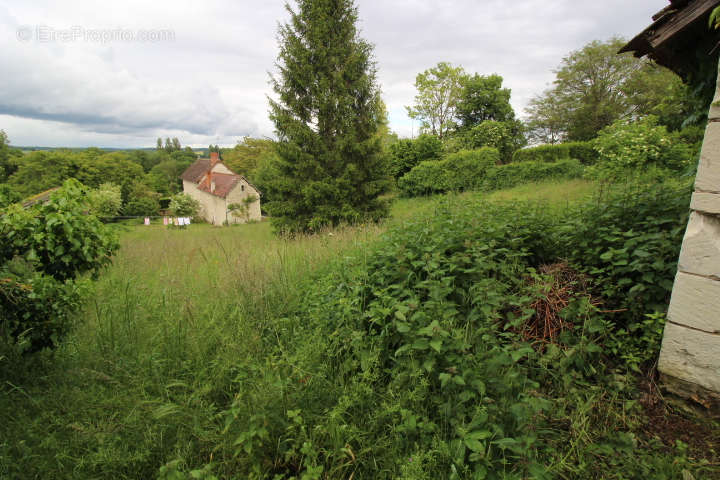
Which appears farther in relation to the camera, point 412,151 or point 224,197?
point 224,197

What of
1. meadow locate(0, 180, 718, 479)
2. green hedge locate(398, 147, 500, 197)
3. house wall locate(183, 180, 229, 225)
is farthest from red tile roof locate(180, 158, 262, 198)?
meadow locate(0, 180, 718, 479)

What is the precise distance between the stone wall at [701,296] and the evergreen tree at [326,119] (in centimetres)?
1049

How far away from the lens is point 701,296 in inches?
90.4

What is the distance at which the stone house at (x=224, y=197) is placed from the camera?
39062mm

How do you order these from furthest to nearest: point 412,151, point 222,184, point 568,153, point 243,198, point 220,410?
point 222,184
point 243,198
point 412,151
point 568,153
point 220,410

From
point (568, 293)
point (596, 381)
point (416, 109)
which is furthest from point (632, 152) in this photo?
point (416, 109)

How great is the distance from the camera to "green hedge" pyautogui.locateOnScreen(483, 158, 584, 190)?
15734 mm

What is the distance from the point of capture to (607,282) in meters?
3.11

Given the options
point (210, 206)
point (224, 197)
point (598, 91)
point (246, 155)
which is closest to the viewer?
point (598, 91)

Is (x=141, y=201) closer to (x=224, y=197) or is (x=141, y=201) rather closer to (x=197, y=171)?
(x=197, y=171)

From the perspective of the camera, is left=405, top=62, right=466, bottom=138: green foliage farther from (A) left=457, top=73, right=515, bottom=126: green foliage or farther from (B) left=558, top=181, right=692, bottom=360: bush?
(B) left=558, top=181, right=692, bottom=360: bush

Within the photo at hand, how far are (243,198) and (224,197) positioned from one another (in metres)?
2.24

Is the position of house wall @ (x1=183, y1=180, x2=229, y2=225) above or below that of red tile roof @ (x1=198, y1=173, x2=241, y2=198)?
below

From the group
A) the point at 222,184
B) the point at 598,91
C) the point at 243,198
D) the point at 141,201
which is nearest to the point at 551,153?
the point at 598,91
